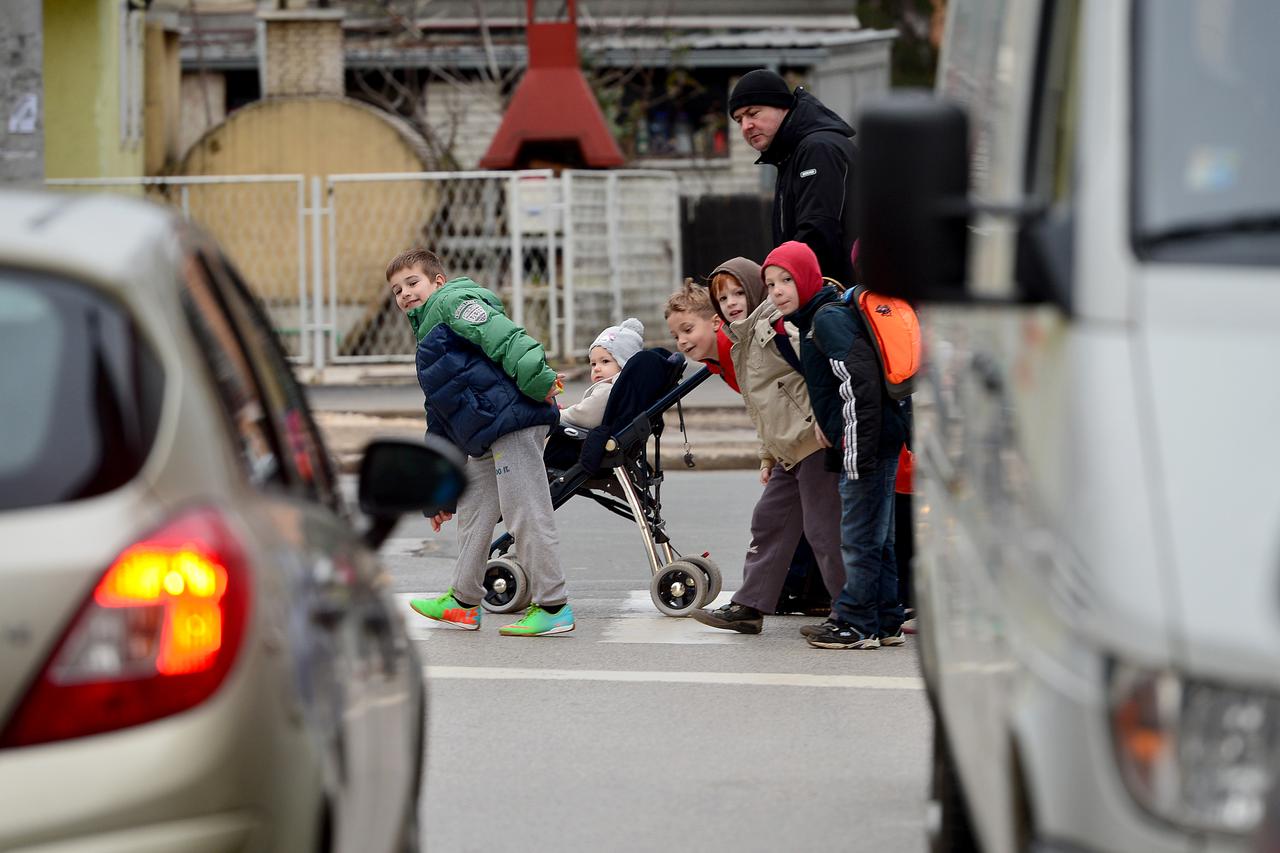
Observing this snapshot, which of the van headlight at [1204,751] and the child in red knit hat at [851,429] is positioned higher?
the van headlight at [1204,751]

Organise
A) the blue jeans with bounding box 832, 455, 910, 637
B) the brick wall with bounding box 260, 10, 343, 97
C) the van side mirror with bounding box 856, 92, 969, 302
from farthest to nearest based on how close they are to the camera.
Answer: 1. the brick wall with bounding box 260, 10, 343, 97
2. the blue jeans with bounding box 832, 455, 910, 637
3. the van side mirror with bounding box 856, 92, 969, 302

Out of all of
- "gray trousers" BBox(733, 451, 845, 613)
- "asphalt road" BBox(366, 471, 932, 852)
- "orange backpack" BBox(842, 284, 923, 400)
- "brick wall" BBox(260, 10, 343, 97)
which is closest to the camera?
"asphalt road" BBox(366, 471, 932, 852)

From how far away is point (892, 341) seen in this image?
25.7 feet

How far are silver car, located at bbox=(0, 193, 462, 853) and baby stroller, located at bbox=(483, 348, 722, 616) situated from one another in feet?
18.2

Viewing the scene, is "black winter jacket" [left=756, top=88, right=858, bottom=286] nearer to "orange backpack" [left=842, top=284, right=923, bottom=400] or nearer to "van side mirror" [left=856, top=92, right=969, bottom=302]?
"orange backpack" [left=842, top=284, right=923, bottom=400]

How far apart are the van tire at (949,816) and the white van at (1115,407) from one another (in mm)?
507

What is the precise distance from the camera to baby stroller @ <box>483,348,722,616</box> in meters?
8.88

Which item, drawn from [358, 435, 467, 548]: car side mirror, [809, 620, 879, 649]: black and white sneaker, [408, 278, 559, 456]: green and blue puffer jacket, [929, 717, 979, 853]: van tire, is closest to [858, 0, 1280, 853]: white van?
[929, 717, 979, 853]: van tire

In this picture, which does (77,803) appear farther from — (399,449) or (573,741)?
(573,741)

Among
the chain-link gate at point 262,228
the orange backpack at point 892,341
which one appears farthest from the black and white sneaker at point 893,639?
the chain-link gate at point 262,228

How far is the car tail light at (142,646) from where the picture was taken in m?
2.74

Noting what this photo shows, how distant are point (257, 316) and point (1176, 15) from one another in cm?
188

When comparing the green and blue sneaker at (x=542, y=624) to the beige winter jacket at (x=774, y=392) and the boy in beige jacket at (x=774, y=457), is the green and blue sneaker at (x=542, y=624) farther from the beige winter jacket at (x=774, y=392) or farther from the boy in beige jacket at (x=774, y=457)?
the beige winter jacket at (x=774, y=392)

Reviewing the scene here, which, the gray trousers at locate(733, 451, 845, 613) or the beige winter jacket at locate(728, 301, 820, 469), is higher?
the beige winter jacket at locate(728, 301, 820, 469)
